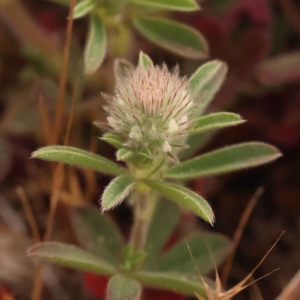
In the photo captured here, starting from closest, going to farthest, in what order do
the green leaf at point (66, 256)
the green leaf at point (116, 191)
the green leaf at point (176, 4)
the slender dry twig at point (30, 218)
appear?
the green leaf at point (116, 191), the green leaf at point (66, 256), the green leaf at point (176, 4), the slender dry twig at point (30, 218)

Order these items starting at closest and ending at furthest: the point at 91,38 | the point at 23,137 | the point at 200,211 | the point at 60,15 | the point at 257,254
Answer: the point at 200,211 < the point at 91,38 < the point at 257,254 < the point at 23,137 < the point at 60,15

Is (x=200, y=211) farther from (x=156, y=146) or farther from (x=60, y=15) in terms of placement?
(x=60, y=15)

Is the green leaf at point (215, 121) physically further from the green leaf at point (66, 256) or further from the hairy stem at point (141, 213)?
the green leaf at point (66, 256)

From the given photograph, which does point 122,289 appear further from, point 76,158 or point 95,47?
point 95,47

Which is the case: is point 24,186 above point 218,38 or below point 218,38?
below

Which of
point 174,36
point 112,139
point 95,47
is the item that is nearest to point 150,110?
point 112,139

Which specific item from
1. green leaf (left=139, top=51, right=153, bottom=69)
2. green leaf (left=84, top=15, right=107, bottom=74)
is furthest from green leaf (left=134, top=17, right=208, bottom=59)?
green leaf (left=139, top=51, right=153, bottom=69)

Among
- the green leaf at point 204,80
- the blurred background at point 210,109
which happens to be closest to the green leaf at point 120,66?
the green leaf at point 204,80

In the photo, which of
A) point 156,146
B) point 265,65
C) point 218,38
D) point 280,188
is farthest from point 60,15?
point 156,146
